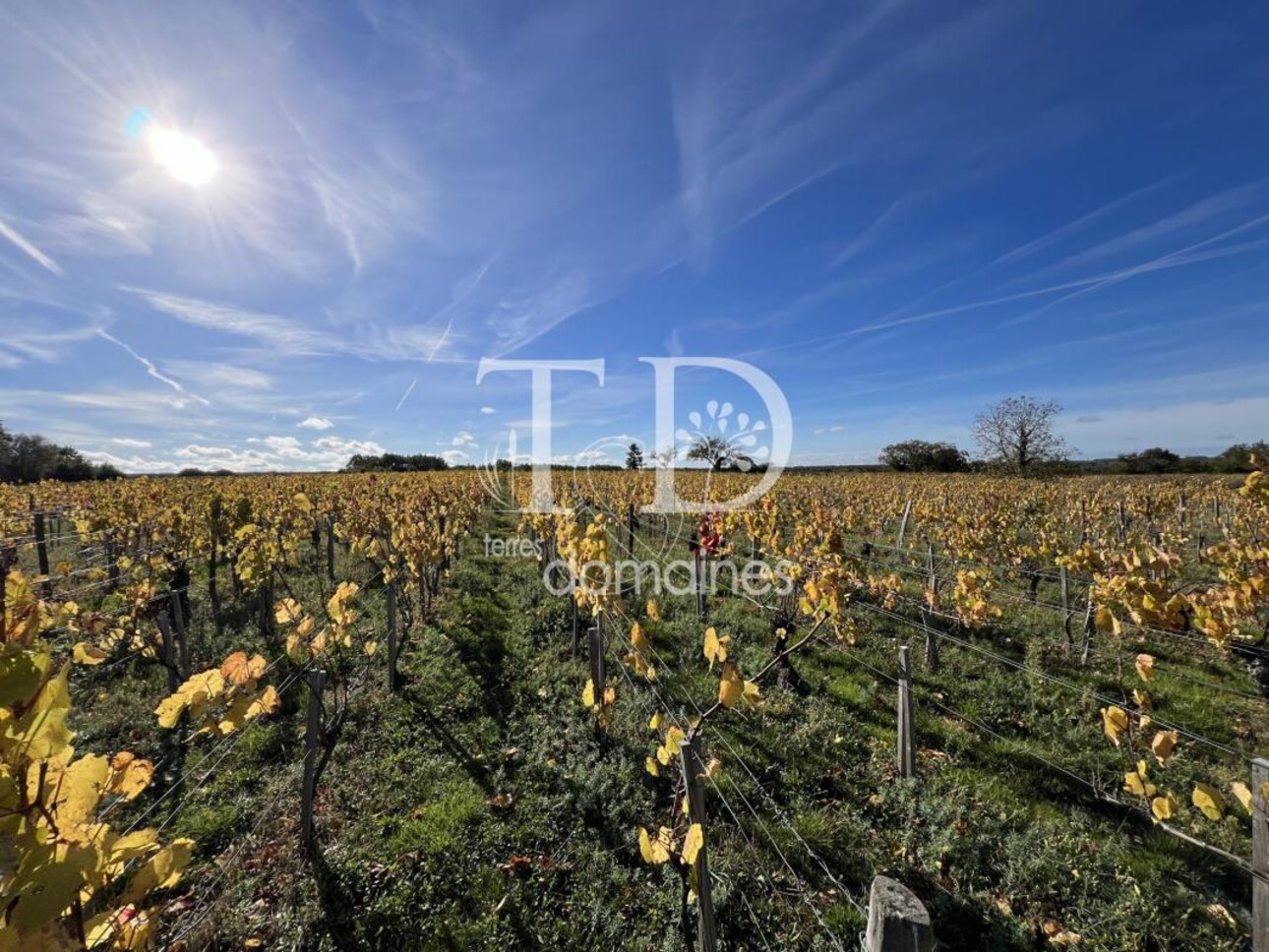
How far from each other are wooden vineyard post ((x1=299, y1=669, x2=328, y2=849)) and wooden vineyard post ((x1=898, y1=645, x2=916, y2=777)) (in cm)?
454

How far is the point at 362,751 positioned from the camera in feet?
15.3

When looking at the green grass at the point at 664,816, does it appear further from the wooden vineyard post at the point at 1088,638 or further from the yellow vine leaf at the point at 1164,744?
the yellow vine leaf at the point at 1164,744

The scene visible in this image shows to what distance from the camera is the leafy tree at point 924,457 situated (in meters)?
55.4

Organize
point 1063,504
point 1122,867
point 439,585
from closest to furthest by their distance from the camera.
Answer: point 1122,867 < point 439,585 < point 1063,504

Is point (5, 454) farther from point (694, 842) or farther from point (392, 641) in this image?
point (694, 842)

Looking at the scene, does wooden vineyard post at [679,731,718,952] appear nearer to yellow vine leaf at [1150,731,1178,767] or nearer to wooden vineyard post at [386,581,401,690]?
yellow vine leaf at [1150,731,1178,767]

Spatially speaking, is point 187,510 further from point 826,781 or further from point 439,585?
point 826,781

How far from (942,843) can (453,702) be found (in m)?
4.52

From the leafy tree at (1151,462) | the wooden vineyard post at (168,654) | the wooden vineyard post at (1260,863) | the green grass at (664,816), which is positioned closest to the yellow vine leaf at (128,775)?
the green grass at (664,816)

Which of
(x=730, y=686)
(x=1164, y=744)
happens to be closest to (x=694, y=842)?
(x=730, y=686)

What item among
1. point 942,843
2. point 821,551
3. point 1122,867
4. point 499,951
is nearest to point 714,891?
point 499,951

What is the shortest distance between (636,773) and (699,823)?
93.8 inches

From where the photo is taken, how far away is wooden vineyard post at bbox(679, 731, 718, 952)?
6.76ft

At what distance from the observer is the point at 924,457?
56.7 m
